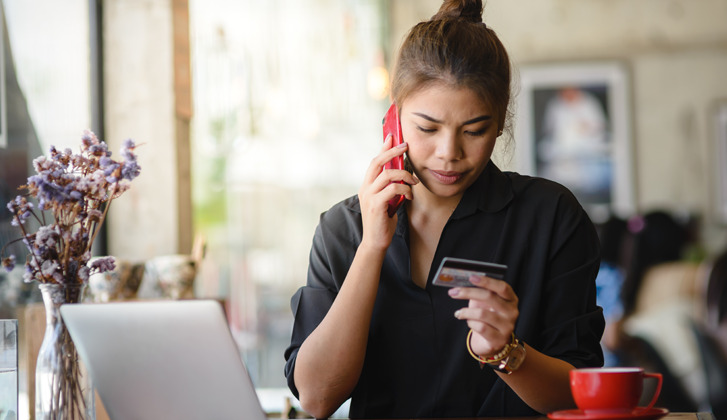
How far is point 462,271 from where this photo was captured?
3.29 ft

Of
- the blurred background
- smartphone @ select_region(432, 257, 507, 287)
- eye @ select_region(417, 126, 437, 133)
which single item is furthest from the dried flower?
the blurred background

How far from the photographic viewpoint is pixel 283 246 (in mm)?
5000

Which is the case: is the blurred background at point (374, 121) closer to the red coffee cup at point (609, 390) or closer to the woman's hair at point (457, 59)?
the woman's hair at point (457, 59)

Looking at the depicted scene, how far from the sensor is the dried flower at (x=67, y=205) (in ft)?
4.15

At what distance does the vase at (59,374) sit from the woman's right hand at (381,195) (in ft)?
1.56

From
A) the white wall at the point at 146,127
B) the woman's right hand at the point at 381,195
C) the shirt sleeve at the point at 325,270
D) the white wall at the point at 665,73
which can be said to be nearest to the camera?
the woman's right hand at the point at 381,195

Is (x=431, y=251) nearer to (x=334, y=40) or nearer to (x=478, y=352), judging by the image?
(x=478, y=352)

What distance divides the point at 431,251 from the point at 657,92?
3.98 m

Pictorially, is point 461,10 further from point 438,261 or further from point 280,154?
point 280,154

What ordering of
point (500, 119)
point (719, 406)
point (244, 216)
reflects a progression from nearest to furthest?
point (500, 119), point (719, 406), point (244, 216)

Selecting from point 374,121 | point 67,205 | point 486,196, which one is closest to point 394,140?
point 486,196

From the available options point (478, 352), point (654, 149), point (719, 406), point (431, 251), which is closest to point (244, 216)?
point (654, 149)

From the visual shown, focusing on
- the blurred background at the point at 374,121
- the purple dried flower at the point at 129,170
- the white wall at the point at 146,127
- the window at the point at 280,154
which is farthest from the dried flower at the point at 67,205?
the window at the point at 280,154

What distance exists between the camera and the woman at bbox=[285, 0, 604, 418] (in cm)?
136
